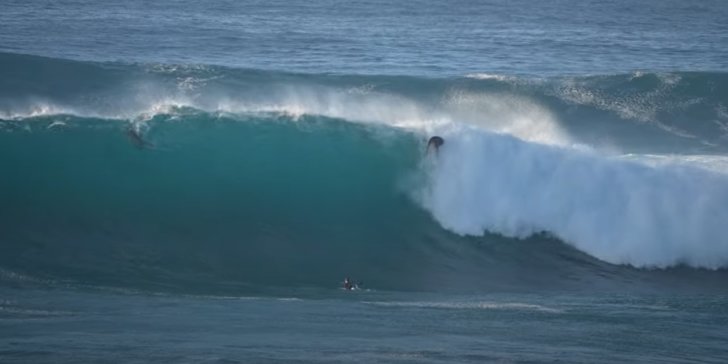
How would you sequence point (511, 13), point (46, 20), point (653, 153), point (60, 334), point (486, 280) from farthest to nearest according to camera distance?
1. point (511, 13)
2. point (46, 20)
3. point (653, 153)
4. point (486, 280)
5. point (60, 334)

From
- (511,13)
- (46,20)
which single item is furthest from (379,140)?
(511,13)

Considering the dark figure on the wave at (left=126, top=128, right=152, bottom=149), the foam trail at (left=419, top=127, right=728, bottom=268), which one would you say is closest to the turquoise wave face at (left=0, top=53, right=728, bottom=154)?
the dark figure on the wave at (left=126, top=128, right=152, bottom=149)

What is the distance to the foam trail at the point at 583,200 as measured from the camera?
53.0ft

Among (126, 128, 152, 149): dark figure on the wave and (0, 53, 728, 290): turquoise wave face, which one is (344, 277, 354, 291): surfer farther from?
(126, 128, 152, 149): dark figure on the wave

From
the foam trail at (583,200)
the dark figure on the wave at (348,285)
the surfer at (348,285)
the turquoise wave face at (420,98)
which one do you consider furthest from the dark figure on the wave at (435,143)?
the surfer at (348,285)

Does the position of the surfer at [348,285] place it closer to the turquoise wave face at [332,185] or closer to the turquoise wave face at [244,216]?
the turquoise wave face at [244,216]

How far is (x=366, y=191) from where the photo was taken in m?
17.6

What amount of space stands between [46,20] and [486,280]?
17.5m

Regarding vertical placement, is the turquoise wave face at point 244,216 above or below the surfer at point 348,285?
above

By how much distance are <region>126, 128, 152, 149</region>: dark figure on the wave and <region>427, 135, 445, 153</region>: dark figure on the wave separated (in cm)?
433

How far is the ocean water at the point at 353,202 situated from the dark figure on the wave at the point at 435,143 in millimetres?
177

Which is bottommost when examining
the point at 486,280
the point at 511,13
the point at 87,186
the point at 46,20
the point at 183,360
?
the point at 183,360

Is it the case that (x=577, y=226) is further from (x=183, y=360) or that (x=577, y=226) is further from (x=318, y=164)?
(x=183, y=360)

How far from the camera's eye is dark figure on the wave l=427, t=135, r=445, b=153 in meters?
18.0
